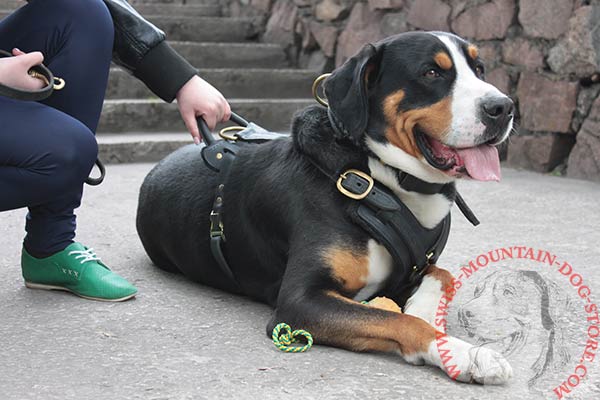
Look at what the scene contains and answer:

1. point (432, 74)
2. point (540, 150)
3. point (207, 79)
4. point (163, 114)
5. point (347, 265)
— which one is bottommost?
point (163, 114)

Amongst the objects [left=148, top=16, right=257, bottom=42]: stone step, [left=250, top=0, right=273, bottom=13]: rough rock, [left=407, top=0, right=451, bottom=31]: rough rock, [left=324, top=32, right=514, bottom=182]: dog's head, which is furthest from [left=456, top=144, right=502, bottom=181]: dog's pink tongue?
[left=250, top=0, right=273, bottom=13]: rough rock

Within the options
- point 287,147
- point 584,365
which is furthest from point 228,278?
point 584,365

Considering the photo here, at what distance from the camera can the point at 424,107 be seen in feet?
7.73

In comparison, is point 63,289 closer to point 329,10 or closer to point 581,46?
point 581,46

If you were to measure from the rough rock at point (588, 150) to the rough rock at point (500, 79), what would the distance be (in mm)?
669

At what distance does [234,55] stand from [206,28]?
588 millimetres

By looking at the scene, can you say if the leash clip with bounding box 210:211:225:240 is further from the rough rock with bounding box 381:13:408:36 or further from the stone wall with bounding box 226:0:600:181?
the rough rock with bounding box 381:13:408:36

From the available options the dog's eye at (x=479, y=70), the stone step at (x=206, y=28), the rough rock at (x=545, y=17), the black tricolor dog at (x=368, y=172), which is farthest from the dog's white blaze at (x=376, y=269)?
the stone step at (x=206, y=28)

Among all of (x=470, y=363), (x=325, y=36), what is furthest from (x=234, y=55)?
(x=470, y=363)

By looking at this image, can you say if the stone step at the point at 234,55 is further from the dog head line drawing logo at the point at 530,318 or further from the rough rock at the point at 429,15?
the dog head line drawing logo at the point at 530,318

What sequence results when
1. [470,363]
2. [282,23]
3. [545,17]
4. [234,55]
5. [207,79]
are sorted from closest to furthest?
1. [470,363]
2. [545,17]
3. [207,79]
4. [234,55]
5. [282,23]

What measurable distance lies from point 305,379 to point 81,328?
77 cm

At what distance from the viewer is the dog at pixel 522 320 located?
7.23 feet

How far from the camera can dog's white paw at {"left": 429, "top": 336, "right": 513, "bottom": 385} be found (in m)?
1.99
